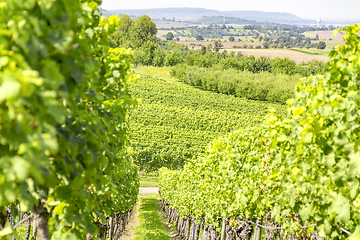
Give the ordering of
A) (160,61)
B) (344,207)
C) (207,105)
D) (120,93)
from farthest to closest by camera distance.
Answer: (160,61) < (207,105) < (120,93) < (344,207)

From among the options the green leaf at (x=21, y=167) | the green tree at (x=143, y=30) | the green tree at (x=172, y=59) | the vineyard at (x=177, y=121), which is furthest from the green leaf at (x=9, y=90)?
the green tree at (x=143, y=30)

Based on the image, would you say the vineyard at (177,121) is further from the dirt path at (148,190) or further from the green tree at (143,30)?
the green tree at (143,30)

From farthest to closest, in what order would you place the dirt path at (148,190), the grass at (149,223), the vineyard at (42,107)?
1. the dirt path at (148,190)
2. the grass at (149,223)
3. the vineyard at (42,107)

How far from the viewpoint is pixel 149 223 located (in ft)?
51.8

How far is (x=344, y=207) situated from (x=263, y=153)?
3117mm

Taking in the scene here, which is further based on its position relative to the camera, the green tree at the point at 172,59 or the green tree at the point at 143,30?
the green tree at the point at 143,30

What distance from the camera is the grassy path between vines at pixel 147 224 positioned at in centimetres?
1284

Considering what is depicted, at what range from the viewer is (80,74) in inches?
69.2

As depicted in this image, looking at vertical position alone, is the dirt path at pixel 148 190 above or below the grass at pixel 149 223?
below

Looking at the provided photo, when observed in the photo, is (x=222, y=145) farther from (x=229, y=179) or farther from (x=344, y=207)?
(x=344, y=207)

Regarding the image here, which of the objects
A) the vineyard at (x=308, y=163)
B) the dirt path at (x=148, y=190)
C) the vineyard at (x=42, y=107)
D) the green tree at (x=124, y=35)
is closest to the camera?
the vineyard at (x=42, y=107)

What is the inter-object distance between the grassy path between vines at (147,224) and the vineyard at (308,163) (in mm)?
5537

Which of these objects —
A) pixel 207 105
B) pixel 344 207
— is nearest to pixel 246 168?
pixel 344 207

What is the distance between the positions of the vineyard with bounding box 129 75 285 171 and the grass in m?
4.94
